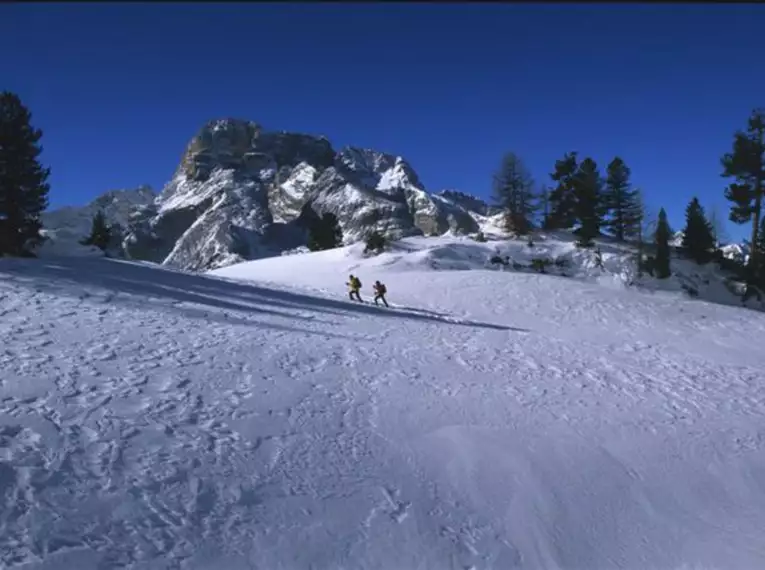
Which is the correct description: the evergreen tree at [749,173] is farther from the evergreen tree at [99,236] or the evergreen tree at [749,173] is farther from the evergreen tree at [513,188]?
the evergreen tree at [99,236]

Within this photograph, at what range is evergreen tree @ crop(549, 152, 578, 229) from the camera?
4684 cm

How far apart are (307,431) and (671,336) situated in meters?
17.2

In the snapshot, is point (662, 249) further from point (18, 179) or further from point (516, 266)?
point (18, 179)

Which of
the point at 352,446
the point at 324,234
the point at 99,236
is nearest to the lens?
the point at 352,446

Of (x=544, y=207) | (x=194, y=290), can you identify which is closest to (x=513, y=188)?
(x=544, y=207)

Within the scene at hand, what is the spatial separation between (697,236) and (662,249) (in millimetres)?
4927

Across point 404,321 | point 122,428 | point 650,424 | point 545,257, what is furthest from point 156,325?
point 545,257

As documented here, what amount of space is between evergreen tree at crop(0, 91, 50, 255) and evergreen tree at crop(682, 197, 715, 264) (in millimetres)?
42763

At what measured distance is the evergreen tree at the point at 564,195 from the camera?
154 feet

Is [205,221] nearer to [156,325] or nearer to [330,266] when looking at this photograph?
[330,266]

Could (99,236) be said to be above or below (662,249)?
above

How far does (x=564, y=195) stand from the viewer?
Answer: 4803 cm

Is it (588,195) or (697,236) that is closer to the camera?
(697,236)

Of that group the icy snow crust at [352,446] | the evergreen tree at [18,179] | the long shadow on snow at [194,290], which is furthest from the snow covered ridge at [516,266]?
the icy snow crust at [352,446]
